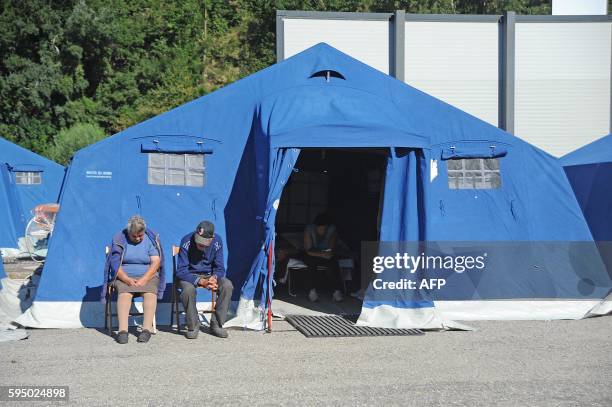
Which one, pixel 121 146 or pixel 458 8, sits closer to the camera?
pixel 121 146

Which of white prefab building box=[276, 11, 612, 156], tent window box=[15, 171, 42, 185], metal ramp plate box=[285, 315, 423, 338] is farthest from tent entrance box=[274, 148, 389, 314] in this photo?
tent window box=[15, 171, 42, 185]

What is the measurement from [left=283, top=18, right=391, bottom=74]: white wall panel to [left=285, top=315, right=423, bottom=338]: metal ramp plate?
1138 centimetres

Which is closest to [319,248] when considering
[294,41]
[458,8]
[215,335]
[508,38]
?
[215,335]

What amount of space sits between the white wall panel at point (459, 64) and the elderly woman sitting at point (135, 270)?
13379 millimetres

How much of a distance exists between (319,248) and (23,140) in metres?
21.6

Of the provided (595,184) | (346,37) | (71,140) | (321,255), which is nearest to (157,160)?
(321,255)

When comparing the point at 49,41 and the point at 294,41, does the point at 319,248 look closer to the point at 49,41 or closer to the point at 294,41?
the point at 294,41

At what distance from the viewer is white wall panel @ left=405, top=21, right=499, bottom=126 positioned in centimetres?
1992

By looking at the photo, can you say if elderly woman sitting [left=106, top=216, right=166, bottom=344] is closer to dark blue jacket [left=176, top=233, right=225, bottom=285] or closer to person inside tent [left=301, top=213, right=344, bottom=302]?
dark blue jacket [left=176, top=233, right=225, bottom=285]

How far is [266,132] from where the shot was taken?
8.32 m

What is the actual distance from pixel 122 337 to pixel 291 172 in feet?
8.51

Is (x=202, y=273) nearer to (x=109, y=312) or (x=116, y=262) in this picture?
(x=116, y=262)

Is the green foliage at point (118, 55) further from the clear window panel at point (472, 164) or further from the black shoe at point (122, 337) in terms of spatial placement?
the black shoe at point (122, 337)

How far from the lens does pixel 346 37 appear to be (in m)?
19.2
